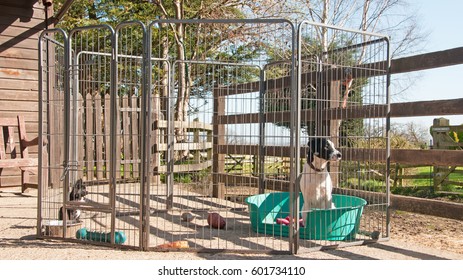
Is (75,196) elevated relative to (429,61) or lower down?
lower down

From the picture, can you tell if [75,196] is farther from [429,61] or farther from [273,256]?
[429,61]

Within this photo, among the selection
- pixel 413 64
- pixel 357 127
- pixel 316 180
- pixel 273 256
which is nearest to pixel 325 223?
pixel 316 180

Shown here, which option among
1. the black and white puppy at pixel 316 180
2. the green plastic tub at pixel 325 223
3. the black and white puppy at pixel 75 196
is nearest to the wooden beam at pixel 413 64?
the black and white puppy at pixel 316 180

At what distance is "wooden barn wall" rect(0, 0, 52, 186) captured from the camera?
9297 mm

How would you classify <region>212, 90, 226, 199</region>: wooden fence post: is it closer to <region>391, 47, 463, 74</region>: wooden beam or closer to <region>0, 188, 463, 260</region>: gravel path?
<region>0, 188, 463, 260</region>: gravel path

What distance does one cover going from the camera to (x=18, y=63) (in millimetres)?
9445

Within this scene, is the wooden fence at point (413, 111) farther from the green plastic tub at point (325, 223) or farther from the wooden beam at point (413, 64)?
the green plastic tub at point (325, 223)

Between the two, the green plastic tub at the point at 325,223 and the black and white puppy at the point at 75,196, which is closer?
the green plastic tub at the point at 325,223

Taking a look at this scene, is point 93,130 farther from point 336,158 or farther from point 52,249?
point 336,158

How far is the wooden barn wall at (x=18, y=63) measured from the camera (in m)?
9.30

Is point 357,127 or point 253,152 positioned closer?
point 357,127

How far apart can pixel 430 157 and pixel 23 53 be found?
7919 mm

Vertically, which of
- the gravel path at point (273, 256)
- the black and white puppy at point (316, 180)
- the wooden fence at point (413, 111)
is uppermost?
the wooden fence at point (413, 111)

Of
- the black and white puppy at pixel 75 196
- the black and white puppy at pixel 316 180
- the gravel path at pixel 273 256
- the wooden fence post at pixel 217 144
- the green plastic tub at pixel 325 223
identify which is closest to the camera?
the gravel path at pixel 273 256
